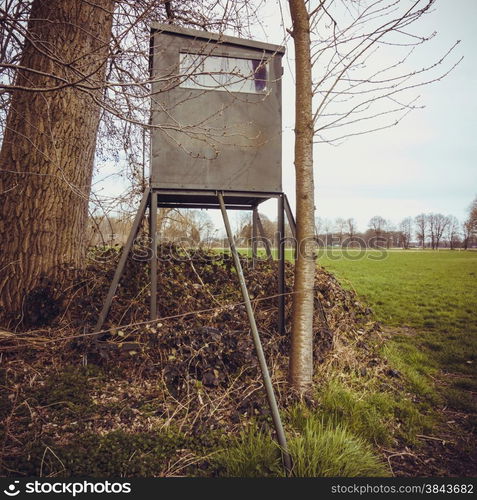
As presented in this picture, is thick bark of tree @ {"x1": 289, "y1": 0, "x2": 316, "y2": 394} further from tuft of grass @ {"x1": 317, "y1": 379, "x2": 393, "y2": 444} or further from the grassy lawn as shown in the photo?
the grassy lawn

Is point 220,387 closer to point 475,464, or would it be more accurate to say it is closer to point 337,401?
point 337,401

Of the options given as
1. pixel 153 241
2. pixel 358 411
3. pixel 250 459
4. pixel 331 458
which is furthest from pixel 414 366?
pixel 153 241

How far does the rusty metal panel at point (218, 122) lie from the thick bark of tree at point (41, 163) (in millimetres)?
1006

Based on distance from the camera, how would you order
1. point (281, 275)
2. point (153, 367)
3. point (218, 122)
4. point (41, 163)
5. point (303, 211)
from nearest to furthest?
point (303, 211)
point (153, 367)
point (218, 122)
point (281, 275)
point (41, 163)

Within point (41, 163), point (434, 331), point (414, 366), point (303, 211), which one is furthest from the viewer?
point (434, 331)

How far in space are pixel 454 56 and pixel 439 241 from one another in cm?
8999

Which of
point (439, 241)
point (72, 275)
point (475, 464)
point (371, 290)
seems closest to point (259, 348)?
point (475, 464)

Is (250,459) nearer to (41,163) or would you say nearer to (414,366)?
(414,366)

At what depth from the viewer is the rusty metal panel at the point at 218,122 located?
3.82 m

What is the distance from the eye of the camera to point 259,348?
8.71ft

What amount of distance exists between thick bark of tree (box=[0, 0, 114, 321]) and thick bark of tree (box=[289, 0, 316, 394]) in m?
2.47

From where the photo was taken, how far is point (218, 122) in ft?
13.0

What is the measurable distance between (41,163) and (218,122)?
7.72ft

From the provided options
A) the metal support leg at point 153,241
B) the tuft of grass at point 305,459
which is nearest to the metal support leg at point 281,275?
the metal support leg at point 153,241
